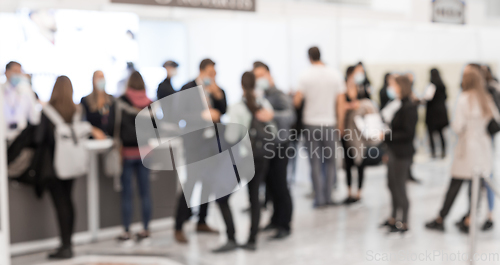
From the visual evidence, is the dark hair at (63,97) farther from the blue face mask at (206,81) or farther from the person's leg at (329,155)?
the person's leg at (329,155)

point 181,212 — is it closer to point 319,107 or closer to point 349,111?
point 319,107

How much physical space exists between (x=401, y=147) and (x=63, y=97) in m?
2.63

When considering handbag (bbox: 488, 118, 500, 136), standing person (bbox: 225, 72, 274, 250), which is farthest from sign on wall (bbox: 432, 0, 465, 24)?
standing person (bbox: 225, 72, 274, 250)

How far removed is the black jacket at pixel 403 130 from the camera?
154 inches

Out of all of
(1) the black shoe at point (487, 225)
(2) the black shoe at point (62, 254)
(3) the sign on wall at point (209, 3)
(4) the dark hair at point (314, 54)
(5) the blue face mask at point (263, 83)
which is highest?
(3) the sign on wall at point (209, 3)

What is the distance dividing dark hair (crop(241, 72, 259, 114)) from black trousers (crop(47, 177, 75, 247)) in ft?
4.75

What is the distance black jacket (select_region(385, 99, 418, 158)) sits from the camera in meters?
3.92

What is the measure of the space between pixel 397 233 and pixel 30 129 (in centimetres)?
302

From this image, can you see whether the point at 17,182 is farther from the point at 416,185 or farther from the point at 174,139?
the point at 416,185

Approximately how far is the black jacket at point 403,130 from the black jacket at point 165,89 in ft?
6.06

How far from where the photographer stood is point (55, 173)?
359 cm

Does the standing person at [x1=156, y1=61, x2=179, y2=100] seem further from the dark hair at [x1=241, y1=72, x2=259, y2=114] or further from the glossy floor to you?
the glossy floor

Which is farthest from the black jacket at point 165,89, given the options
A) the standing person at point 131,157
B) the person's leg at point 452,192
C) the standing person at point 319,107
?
the person's leg at point 452,192

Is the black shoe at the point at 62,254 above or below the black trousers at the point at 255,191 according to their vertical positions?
below
